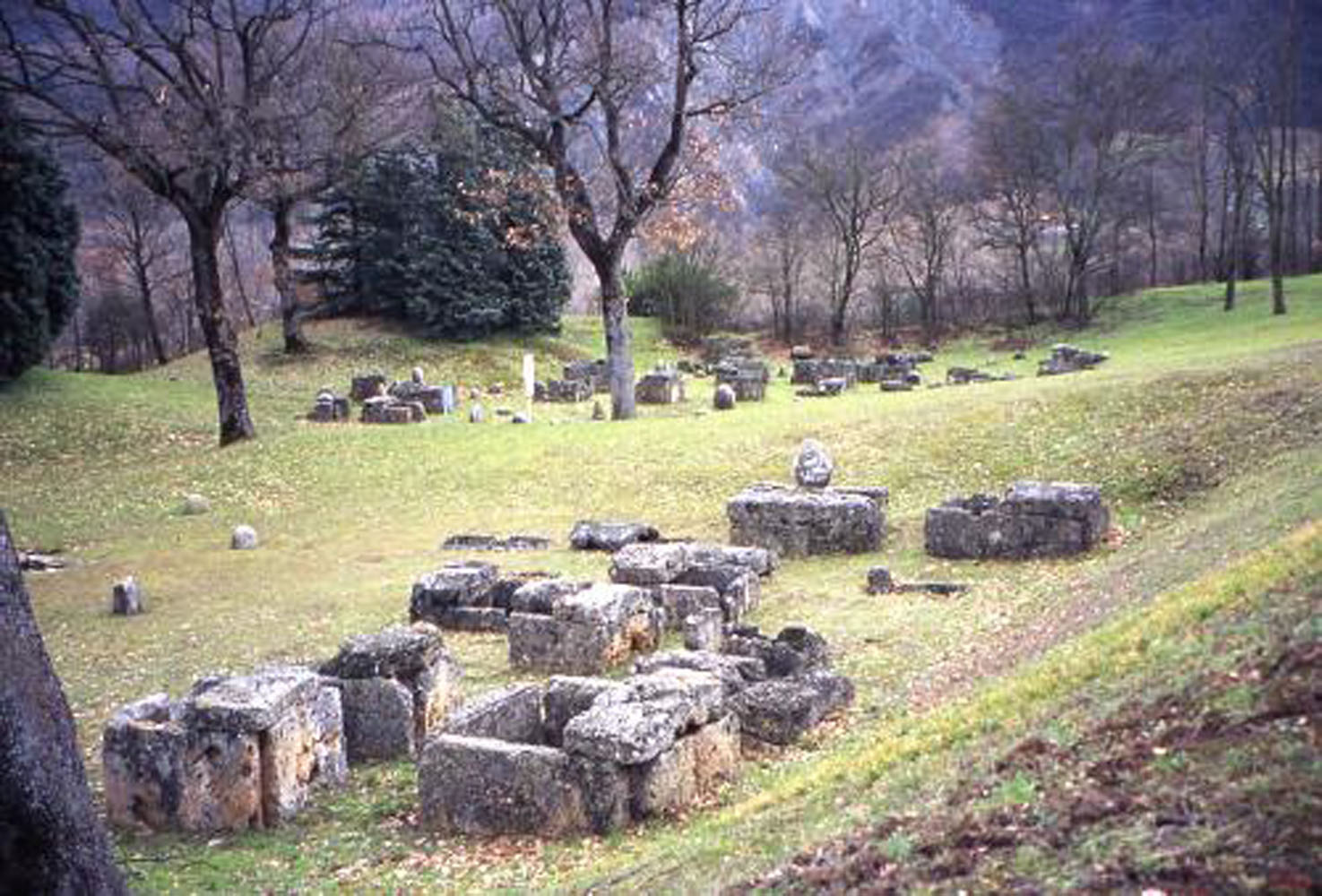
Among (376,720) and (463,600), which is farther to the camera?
(463,600)

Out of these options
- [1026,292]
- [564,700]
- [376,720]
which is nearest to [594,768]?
[564,700]

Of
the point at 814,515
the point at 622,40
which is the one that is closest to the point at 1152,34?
the point at 622,40

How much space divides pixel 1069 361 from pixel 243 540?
26002 mm

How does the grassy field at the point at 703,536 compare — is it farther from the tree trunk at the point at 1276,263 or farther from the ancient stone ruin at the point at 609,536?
the tree trunk at the point at 1276,263

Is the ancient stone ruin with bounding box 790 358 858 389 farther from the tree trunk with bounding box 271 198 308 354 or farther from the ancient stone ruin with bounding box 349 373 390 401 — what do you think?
the tree trunk with bounding box 271 198 308 354

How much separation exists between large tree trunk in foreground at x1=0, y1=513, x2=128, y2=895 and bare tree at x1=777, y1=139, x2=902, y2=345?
4681cm

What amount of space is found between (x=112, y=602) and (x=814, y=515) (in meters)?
11.0

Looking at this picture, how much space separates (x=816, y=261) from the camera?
189ft

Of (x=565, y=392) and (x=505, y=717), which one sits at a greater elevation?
(x=565, y=392)

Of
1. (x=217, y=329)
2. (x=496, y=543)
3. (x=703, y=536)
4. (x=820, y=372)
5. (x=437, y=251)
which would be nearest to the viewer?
(x=703, y=536)

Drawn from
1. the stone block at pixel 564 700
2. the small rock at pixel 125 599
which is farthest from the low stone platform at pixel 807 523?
the small rock at pixel 125 599

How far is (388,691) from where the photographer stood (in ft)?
36.4

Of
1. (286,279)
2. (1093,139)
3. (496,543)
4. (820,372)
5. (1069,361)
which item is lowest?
(496,543)

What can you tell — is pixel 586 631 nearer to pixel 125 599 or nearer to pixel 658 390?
pixel 125 599
